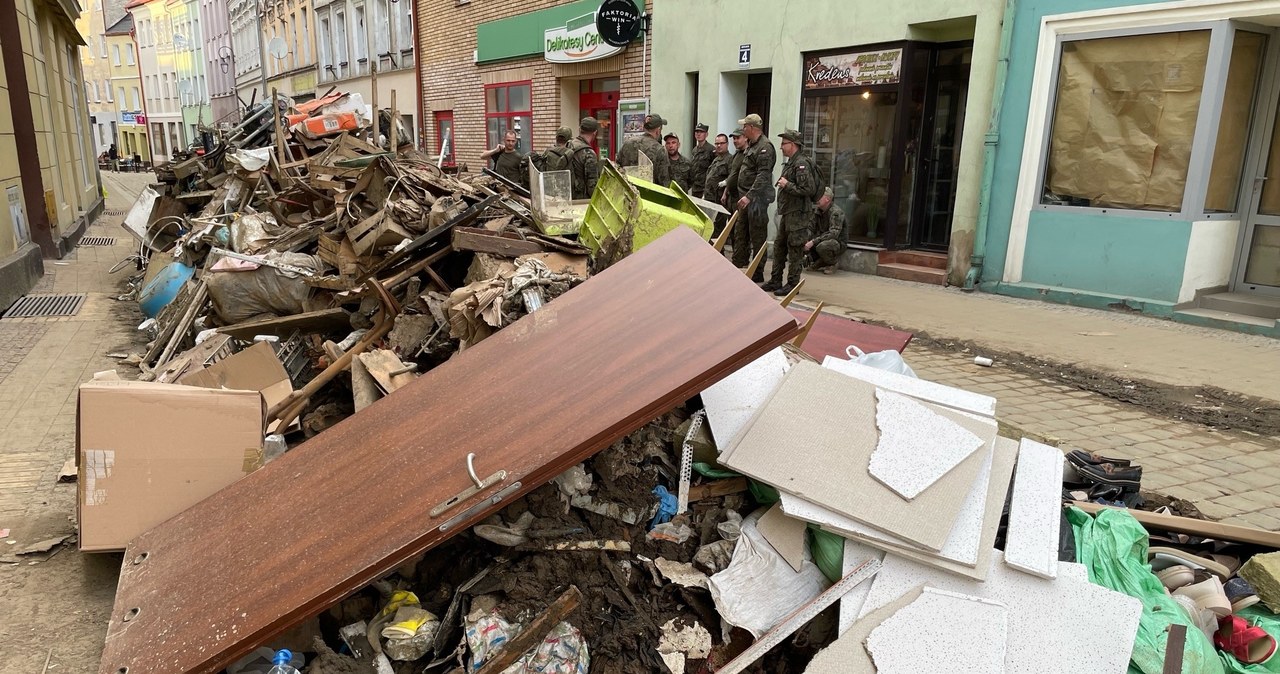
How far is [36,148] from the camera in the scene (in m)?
10.5

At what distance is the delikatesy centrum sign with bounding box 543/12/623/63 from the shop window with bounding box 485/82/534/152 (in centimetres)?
145

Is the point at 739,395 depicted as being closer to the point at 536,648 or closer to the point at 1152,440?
the point at 536,648

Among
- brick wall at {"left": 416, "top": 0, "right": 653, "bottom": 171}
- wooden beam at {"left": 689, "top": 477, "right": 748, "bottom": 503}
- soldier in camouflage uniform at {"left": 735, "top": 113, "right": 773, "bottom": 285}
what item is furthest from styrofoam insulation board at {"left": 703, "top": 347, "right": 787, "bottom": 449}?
brick wall at {"left": 416, "top": 0, "right": 653, "bottom": 171}

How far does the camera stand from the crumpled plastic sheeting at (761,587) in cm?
246

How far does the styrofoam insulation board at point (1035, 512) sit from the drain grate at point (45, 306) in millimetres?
8679

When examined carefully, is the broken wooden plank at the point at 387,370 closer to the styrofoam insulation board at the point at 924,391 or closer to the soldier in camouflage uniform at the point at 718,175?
the styrofoam insulation board at the point at 924,391

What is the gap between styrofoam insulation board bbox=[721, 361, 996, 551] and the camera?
2408 millimetres

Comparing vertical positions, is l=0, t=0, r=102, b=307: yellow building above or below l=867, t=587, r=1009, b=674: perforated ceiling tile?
above

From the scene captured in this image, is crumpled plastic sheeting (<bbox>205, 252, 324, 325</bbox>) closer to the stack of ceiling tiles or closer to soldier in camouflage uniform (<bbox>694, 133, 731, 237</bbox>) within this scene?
the stack of ceiling tiles

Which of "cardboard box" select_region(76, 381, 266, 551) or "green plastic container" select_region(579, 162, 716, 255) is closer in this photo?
"cardboard box" select_region(76, 381, 266, 551)

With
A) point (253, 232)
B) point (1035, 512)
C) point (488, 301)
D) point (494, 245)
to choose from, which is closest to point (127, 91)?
point (253, 232)

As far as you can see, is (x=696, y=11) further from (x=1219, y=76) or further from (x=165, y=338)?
(x=165, y=338)

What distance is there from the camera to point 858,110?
380 inches

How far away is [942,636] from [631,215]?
292cm
